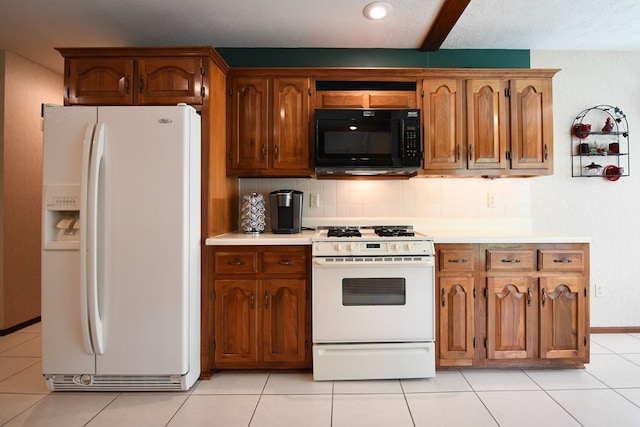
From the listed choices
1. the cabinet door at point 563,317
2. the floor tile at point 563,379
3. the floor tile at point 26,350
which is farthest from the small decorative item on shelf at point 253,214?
the floor tile at point 563,379

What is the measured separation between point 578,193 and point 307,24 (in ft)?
8.87

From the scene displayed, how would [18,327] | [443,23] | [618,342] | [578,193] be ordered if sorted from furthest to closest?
[18,327] → [578,193] → [618,342] → [443,23]

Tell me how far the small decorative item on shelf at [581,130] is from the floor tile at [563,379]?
1896 millimetres

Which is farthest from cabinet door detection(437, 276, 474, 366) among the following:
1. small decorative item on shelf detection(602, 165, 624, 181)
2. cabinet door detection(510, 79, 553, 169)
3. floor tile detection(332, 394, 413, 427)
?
small decorative item on shelf detection(602, 165, 624, 181)

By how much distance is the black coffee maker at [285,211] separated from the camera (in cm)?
275

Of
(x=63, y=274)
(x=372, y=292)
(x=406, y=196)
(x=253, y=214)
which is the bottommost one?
(x=372, y=292)

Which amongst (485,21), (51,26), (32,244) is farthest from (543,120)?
(32,244)

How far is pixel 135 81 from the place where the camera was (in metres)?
2.36

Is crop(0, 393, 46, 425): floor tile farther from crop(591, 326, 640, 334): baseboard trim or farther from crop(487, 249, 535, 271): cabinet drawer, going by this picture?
crop(591, 326, 640, 334): baseboard trim

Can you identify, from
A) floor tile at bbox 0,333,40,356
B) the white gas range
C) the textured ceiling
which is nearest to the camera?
the white gas range

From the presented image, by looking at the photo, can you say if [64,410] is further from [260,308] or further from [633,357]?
[633,357]

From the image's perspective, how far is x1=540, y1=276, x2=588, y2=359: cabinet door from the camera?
2.37 m

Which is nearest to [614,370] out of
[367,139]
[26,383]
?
[367,139]

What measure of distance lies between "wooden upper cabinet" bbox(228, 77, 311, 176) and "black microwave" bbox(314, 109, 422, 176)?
0.56 feet
